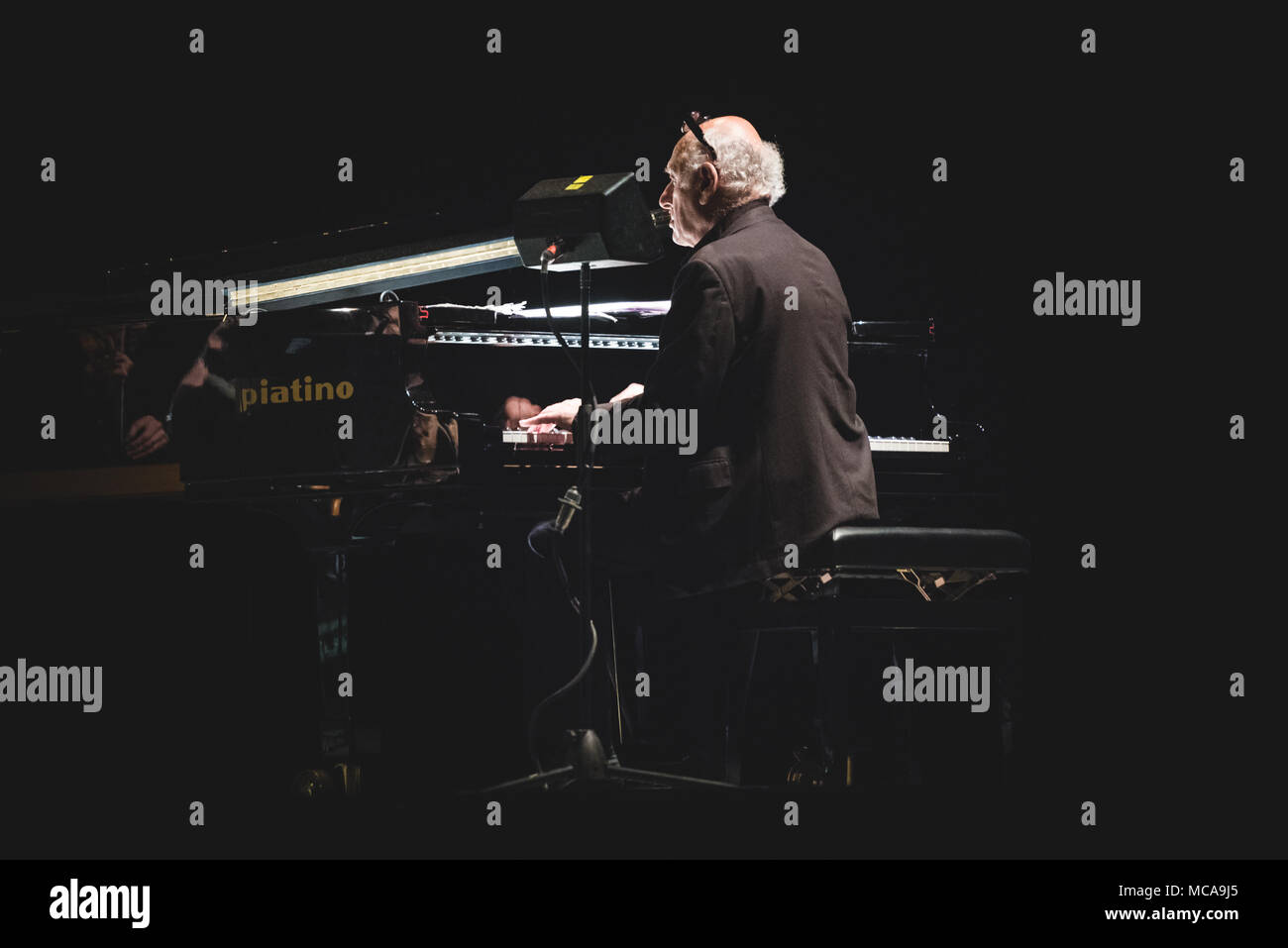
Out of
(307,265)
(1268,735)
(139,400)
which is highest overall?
(307,265)

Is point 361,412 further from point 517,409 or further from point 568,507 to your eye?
point 568,507

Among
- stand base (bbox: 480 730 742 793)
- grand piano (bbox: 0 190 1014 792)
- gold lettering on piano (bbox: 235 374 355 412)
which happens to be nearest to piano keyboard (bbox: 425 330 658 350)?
grand piano (bbox: 0 190 1014 792)

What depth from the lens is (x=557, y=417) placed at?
3.16m

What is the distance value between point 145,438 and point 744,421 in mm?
1588

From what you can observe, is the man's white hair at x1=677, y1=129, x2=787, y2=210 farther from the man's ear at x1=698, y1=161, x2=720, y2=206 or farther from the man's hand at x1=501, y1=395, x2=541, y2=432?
the man's hand at x1=501, y1=395, x2=541, y2=432

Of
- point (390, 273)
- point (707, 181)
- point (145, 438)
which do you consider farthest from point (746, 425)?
point (145, 438)

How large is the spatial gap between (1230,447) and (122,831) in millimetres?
3252

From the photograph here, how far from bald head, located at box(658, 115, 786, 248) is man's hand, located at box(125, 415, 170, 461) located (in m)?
1.44

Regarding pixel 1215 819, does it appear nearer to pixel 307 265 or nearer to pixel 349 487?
pixel 349 487

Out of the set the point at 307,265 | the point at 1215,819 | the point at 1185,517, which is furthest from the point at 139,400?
the point at 1185,517

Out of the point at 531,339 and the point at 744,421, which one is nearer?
the point at 744,421

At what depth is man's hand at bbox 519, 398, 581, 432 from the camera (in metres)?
3.16

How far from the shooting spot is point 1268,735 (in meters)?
3.87

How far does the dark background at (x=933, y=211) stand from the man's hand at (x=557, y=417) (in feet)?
1.80
